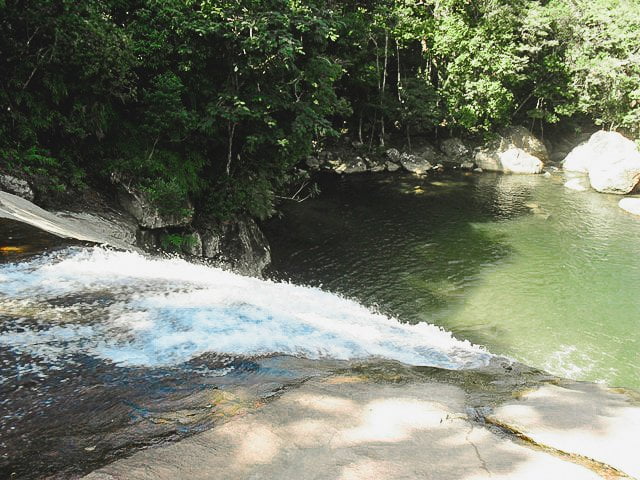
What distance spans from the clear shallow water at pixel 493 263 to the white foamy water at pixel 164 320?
5544 mm

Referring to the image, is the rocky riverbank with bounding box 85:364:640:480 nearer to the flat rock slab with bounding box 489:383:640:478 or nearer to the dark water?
the flat rock slab with bounding box 489:383:640:478

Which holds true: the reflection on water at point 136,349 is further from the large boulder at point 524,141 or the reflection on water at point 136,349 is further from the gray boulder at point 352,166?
the large boulder at point 524,141

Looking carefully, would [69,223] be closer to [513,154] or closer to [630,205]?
[630,205]

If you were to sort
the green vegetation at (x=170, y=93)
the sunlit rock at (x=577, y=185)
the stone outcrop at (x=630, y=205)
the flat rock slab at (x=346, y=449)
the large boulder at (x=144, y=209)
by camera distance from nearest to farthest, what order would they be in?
the flat rock slab at (x=346, y=449)
the green vegetation at (x=170, y=93)
the large boulder at (x=144, y=209)
the stone outcrop at (x=630, y=205)
the sunlit rock at (x=577, y=185)

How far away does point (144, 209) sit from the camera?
510 inches

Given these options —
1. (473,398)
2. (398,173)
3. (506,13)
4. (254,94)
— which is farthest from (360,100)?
(473,398)

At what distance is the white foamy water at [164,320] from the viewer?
16.4ft

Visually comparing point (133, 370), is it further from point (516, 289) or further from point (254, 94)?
point (516, 289)

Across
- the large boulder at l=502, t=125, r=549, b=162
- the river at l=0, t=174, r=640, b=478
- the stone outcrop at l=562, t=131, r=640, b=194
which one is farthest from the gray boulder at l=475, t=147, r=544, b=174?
the river at l=0, t=174, r=640, b=478

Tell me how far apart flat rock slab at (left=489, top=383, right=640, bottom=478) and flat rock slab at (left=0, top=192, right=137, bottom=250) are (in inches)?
296

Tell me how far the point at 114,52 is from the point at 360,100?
74.4 ft

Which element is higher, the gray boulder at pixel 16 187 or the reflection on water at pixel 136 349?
the gray boulder at pixel 16 187

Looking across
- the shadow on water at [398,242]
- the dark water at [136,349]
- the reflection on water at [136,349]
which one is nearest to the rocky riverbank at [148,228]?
the shadow on water at [398,242]

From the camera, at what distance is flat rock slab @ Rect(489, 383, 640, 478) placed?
3.62m
